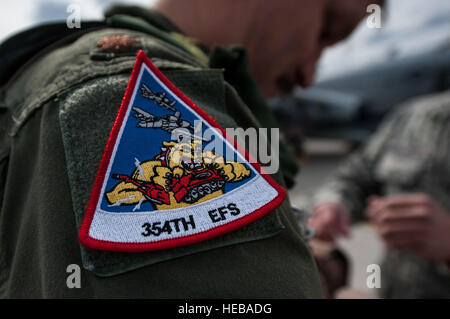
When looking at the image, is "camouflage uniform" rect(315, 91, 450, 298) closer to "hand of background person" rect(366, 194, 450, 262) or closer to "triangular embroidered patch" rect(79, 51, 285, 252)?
"hand of background person" rect(366, 194, 450, 262)

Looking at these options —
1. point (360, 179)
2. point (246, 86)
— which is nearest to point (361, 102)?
point (360, 179)

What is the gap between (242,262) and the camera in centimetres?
45

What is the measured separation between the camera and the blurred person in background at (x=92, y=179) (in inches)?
17.0

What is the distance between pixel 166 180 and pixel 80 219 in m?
0.12

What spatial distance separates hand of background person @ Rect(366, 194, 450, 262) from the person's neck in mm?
1103

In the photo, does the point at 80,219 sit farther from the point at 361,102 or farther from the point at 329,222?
the point at 361,102

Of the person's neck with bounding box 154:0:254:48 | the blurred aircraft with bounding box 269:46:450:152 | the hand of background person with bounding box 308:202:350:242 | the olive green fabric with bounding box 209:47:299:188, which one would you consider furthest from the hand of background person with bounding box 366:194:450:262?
the blurred aircraft with bounding box 269:46:450:152

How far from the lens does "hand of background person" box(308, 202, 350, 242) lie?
58.3 inches

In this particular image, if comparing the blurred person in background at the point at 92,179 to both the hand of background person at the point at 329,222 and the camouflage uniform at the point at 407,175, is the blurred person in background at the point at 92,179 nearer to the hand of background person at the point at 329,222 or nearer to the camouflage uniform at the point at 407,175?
the hand of background person at the point at 329,222

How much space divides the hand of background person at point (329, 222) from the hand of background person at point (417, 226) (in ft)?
0.67

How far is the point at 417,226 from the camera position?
1.46 m

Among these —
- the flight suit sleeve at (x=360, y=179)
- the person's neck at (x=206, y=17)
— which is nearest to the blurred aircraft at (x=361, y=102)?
the flight suit sleeve at (x=360, y=179)

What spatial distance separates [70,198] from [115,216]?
0.07m
